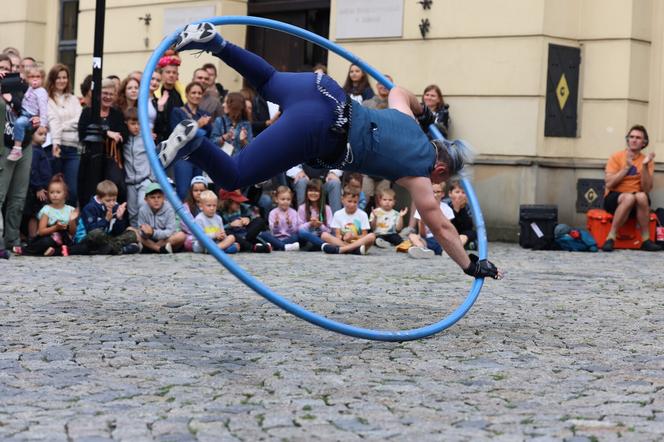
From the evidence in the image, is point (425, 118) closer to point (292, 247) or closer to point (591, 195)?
point (292, 247)

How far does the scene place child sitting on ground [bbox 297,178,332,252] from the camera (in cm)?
1460

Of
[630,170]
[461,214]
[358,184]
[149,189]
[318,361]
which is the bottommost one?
[318,361]

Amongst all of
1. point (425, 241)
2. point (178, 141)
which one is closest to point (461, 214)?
point (425, 241)

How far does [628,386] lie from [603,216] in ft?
31.2

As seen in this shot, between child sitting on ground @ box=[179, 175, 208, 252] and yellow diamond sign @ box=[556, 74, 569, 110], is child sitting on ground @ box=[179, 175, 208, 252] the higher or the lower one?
the lower one

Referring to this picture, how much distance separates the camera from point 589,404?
5.67 meters

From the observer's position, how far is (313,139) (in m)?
7.59

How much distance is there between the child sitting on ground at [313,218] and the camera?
14.6 metres

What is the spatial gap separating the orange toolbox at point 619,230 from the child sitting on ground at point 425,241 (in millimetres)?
1954

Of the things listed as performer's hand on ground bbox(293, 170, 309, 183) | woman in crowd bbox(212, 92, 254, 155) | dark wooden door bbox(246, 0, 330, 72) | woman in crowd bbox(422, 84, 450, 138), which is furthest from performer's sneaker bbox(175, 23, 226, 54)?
dark wooden door bbox(246, 0, 330, 72)

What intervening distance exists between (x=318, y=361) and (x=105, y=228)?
22.7ft

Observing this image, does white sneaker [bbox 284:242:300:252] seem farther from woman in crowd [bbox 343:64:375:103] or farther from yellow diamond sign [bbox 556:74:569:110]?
yellow diamond sign [bbox 556:74:569:110]

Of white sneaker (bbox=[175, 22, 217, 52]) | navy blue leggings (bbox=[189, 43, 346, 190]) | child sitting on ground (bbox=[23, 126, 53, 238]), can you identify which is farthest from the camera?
child sitting on ground (bbox=[23, 126, 53, 238])

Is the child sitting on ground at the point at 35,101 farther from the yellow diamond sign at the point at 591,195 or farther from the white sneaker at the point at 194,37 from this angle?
the yellow diamond sign at the point at 591,195
